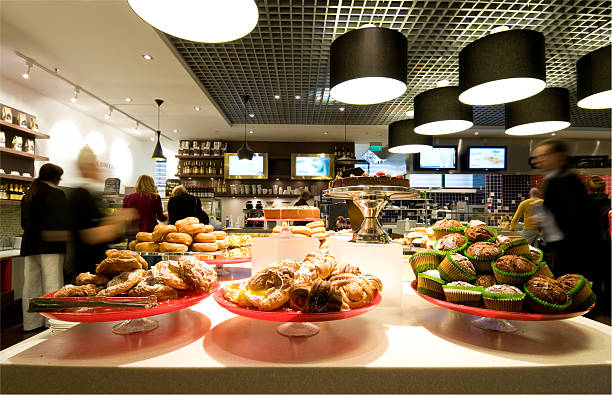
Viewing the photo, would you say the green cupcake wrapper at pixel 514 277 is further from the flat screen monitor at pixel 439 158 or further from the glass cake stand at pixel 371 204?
the flat screen monitor at pixel 439 158

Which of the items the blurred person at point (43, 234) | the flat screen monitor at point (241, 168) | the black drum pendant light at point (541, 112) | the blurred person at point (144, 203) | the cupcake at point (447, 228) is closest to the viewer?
the cupcake at point (447, 228)

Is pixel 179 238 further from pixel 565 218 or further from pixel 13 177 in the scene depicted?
pixel 13 177

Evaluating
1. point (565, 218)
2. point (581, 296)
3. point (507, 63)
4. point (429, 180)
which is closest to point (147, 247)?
point (581, 296)

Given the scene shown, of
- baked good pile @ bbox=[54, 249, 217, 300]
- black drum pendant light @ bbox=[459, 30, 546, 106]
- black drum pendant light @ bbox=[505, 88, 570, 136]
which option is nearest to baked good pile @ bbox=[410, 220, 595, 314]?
baked good pile @ bbox=[54, 249, 217, 300]

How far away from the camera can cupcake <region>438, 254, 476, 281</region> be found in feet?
2.99

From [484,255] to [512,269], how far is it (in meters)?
0.09

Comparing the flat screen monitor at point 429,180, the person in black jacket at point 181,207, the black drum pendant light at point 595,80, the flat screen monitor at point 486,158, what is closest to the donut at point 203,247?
the person in black jacket at point 181,207

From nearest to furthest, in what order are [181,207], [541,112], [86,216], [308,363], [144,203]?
[308,363]
[86,216]
[541,112]
[181,207]
[144,203]

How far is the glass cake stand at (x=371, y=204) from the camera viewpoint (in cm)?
125

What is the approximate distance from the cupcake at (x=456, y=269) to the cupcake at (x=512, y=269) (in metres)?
0.06

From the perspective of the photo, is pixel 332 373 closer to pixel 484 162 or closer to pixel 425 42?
pixel 425 42

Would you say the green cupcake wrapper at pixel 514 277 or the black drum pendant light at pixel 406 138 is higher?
the black drum pendant light at pixel 406 138

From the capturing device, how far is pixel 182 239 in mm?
1785

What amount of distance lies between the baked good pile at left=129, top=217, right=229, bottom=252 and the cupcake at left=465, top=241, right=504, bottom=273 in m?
1.31
